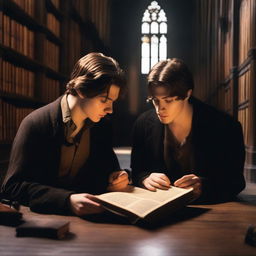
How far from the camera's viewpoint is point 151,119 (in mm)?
2402

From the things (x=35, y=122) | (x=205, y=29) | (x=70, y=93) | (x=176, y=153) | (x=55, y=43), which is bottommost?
(x=176, y=153)

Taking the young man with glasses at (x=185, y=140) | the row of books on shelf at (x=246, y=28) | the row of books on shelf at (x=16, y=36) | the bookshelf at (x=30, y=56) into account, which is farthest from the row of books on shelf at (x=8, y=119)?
the row of books on shelf at (x=246, y=28)

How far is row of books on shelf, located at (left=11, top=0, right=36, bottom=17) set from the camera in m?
4.60

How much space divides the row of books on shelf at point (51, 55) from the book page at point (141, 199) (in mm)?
3979

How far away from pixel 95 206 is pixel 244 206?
718mm

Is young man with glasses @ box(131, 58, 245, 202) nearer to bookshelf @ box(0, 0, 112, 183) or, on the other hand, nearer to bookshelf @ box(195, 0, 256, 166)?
bookshelf @ box(0, 0, 112, 183)

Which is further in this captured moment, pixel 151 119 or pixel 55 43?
pixel 55 43

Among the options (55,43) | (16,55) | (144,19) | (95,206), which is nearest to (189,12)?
(144,19)

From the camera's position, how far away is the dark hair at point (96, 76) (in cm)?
178

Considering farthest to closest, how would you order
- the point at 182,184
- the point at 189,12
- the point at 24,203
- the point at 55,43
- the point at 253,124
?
1. the point at 189,12
2. the point at 55,43
3. the point at 253,124
4. the point at 182,184
5. the point at 24,203

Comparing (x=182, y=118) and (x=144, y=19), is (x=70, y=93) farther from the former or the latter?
(x=144, y=19)

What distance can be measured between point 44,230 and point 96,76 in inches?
31.3

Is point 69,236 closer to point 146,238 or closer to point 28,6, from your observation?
point 146,238

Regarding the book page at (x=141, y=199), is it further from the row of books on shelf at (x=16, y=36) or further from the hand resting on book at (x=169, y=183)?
the row of books on shelf at (x=16, y=36)
